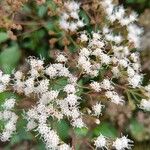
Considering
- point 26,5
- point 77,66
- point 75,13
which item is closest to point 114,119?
point 77,66

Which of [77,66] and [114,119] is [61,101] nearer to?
[77,66]

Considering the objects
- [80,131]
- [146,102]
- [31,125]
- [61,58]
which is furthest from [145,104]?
[31,125]

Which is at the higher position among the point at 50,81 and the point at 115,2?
Answer: the point at 115,2

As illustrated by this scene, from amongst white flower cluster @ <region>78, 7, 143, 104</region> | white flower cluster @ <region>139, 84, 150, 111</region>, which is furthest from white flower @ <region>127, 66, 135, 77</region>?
white flower cluster @ <region>139, 84, 150, 111</region>

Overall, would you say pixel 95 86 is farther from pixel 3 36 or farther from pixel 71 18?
pixel 3 36

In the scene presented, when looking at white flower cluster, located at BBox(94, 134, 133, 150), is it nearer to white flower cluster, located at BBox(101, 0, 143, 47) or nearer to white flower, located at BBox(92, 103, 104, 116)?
white flower, located at BBox(92, 103, 104, 116)

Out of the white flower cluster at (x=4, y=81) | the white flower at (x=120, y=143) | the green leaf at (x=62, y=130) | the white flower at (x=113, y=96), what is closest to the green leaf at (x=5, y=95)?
the white flower cluster at (x=4, y=81)
